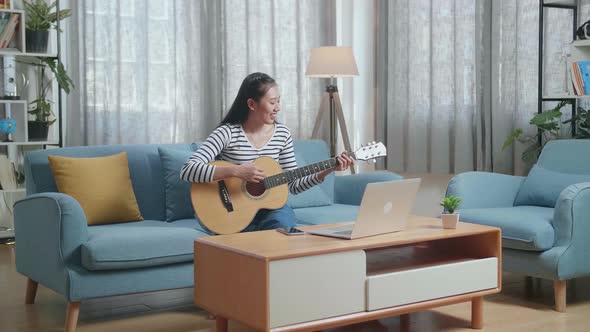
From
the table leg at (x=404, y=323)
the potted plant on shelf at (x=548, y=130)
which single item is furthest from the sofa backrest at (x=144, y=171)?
the potted plant on shelf at (x=548, y=130)

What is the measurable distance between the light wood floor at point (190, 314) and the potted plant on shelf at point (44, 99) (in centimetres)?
151

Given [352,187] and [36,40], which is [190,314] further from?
[36,40]

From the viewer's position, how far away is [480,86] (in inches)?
196

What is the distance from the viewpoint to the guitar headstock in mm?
3076

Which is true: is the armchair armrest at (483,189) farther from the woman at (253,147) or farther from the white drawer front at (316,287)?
the white drawer front at (316,287)

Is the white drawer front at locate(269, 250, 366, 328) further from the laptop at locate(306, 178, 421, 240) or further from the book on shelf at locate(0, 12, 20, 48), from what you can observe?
the book on shelf at locate(0, 12, 20, 48)

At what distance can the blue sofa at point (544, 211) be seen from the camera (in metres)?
3.24

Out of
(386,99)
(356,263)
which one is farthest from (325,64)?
(356,263)

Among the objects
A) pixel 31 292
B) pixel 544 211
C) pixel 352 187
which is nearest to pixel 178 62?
pixel 352 187

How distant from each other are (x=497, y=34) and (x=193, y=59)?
2090mm

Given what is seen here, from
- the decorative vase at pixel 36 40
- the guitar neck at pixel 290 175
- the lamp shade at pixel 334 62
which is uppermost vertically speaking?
the decorative vase at pixel 36 40

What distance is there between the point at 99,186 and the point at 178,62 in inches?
88.2

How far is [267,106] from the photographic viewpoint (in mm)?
3312

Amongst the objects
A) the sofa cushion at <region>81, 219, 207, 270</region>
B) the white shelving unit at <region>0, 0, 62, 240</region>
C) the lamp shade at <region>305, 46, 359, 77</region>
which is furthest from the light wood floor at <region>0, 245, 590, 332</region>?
the lamp shade at <region>305, 46, 359, 77</region>
